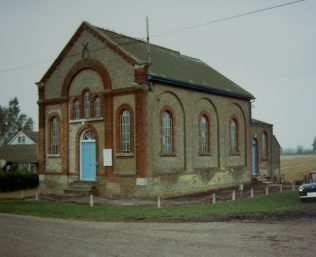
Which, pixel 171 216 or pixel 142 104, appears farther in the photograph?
pixel 142 104

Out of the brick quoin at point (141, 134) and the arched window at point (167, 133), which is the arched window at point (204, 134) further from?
the brick quoin at point (141, 134)

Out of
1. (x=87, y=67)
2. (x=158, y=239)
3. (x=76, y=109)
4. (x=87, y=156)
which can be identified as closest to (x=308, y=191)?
(x=158, y=239)

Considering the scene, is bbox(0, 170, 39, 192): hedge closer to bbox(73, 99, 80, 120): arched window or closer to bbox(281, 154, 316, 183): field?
bbox(73, 99, 80, 120): arched window

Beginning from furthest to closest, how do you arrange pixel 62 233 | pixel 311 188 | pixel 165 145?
pixel 165 145, pixel 311 188, pixel 62 233

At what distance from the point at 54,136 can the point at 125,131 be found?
6630 millimetres

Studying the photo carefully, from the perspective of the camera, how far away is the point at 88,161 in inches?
1022

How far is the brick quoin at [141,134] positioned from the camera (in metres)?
22.7

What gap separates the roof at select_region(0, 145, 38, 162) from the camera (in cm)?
4859

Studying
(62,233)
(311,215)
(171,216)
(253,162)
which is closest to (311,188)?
(311,215)

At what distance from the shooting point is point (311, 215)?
51.7 feet

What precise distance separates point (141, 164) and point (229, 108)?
10704 mm

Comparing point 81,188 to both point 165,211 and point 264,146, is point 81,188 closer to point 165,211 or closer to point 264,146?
point 165,211

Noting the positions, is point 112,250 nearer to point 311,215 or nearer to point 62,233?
point 62,233

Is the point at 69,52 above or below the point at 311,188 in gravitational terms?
above
